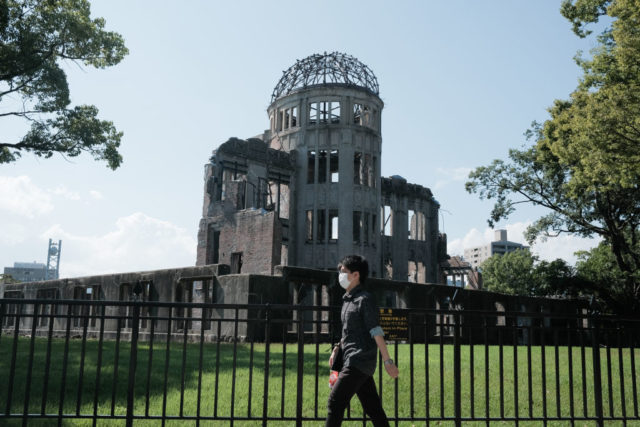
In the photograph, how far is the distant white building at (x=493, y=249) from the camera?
162 m

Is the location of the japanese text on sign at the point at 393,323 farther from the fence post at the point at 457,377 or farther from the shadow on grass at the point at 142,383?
the shadow on grass at the point at 142,383

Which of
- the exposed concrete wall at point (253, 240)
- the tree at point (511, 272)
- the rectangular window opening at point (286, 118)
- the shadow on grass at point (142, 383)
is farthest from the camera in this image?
the tree at point (511, 272)

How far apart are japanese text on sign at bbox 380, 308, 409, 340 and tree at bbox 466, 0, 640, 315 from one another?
1319cm

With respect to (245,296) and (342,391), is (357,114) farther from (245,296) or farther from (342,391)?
(342,391)

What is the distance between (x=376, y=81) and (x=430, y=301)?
814 inches

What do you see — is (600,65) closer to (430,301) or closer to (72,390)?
(430,301)

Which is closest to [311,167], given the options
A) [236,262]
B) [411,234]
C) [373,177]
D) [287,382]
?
[373,177]

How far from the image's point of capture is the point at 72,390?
8.50 m

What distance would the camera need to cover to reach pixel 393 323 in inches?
254

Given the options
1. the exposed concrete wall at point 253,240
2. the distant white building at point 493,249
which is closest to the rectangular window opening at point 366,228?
the exposed concrete wall at point 253,240

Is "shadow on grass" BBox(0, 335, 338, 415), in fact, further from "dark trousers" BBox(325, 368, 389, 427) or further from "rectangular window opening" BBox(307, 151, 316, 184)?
"rectangular window opening" BBox(307, 151, 316, 184)

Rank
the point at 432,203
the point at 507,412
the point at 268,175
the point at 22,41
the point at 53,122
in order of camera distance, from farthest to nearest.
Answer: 1. the point at 432,203
2. the point at 268,175
3. the point at 53,122
4. the point at 22,41
5. the point at 507,412

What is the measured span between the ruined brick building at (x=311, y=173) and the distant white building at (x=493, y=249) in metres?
120

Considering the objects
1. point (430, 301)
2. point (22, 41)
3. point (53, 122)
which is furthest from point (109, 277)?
point (430, 301)
